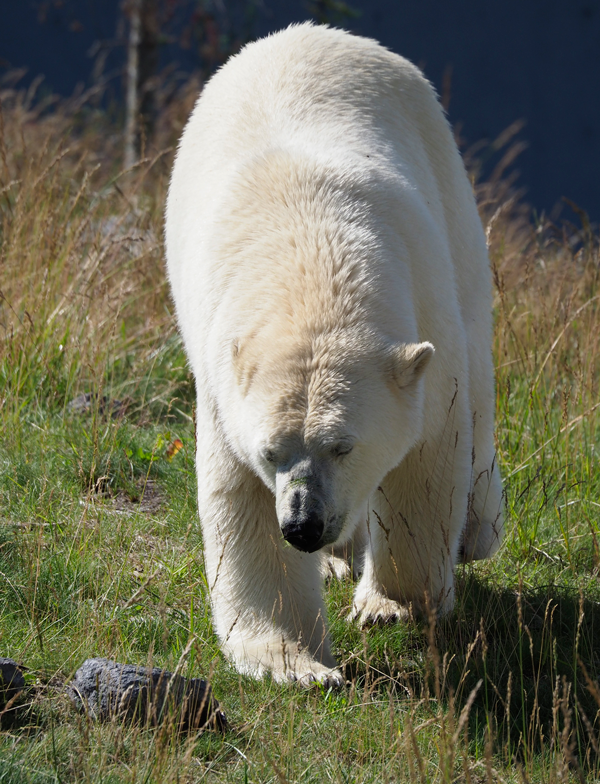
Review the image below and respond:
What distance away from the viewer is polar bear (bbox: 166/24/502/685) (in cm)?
235

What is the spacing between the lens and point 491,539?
3279mm

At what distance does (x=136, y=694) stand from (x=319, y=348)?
940 millimetres

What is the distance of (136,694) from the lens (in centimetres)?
217

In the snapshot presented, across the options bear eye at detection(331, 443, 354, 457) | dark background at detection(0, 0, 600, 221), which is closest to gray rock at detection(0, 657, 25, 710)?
bear eye at detection(331, 443, 354, 457)

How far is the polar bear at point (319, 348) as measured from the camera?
2.35 m

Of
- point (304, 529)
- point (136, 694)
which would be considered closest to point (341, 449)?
point (304, 529)

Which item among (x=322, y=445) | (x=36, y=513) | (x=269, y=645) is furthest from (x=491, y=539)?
(x=36, y=513)

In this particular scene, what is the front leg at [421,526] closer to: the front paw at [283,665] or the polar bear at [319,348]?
the polar bear at [319,348]

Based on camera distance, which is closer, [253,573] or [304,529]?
[304,529]

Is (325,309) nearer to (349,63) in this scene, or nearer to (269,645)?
(269,645)

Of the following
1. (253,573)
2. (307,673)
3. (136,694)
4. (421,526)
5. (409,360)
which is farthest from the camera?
(421,526)

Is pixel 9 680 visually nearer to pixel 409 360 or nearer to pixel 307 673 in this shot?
pixel 307 673

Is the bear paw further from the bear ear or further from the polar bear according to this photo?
the bear ear

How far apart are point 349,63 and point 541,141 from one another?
1107 cm
